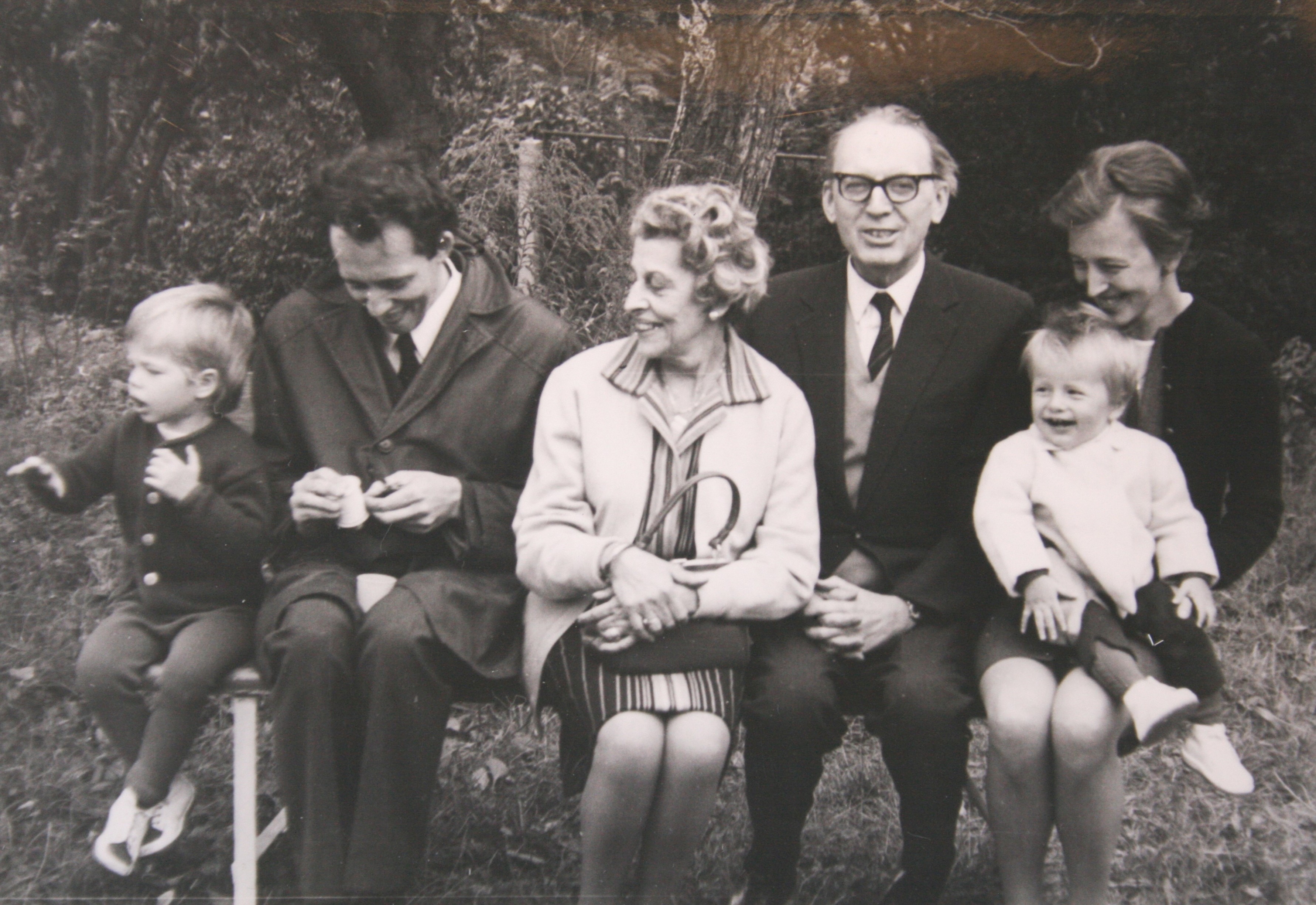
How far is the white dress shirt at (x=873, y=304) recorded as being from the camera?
292 centimetres

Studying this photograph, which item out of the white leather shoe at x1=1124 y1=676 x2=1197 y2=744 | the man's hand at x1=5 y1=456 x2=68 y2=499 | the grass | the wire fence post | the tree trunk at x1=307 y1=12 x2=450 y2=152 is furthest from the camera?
the wire fence post

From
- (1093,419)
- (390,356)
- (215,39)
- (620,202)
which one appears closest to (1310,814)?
(1093,419)

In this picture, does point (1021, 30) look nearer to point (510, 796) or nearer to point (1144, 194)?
point (1144, 194)

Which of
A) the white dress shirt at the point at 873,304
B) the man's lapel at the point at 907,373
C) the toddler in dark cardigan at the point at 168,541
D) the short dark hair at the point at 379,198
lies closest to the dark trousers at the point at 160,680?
the toddler in dark cardigan at the point at 168,541

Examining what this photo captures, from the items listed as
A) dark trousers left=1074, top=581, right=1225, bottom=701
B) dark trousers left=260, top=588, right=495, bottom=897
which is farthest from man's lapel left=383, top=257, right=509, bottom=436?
dark trousers left=1074, top=581, right=1225, bottom=701

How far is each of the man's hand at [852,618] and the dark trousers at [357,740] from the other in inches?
35.8

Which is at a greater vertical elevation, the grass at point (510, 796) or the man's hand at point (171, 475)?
the man's hand at point (171, 475)

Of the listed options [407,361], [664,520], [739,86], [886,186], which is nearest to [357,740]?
[664,520]

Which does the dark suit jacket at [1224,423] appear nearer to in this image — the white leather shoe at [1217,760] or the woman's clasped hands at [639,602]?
the white leather shoe at [1217,760]

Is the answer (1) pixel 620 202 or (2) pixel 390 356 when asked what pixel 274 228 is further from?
(1) pixel 620 202

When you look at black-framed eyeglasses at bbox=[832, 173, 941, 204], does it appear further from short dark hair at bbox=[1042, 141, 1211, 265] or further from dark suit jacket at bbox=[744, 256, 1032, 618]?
short dark hair at bbox=[1042, 141, 1211, 265]

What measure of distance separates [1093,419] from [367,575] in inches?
73.1

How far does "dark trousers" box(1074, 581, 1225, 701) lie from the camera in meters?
2.55

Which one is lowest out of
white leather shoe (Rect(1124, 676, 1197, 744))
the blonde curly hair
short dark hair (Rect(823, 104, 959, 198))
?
white leather shoe (Rect(1124, 676, 1197, 744))
